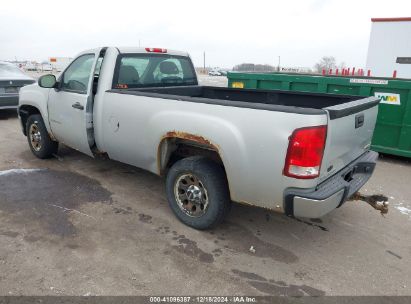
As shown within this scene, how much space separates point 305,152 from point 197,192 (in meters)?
1.31

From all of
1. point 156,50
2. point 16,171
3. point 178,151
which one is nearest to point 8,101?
point 16,171

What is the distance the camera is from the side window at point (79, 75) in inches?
183

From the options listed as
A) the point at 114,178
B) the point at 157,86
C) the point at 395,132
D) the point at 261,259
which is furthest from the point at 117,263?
the point at 395,132

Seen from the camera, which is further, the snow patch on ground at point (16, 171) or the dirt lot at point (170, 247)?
the snow patch on ground at point (16, 171)

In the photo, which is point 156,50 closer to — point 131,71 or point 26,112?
point 131,71

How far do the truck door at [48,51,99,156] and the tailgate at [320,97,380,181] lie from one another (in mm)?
2972

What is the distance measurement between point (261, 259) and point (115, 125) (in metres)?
2.25

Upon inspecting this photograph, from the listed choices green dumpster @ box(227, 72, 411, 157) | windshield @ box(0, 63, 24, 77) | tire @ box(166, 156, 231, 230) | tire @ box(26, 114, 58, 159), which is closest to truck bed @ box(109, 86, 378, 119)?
tire @ box(166, 156, 231, 230)

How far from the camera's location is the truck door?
446cm

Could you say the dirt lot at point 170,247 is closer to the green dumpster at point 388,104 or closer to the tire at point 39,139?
the tire at point 39,139

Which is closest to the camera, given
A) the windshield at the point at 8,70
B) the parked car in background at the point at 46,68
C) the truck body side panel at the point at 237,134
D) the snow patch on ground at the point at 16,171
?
the truck body side panel at the point at 237,134


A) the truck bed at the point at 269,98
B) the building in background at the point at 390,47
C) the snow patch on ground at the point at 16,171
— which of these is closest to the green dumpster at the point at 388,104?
the truck bed at the point at 269,98

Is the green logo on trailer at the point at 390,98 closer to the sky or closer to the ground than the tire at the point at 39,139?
closer to the sky

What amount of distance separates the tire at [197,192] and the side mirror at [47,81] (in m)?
2.34
